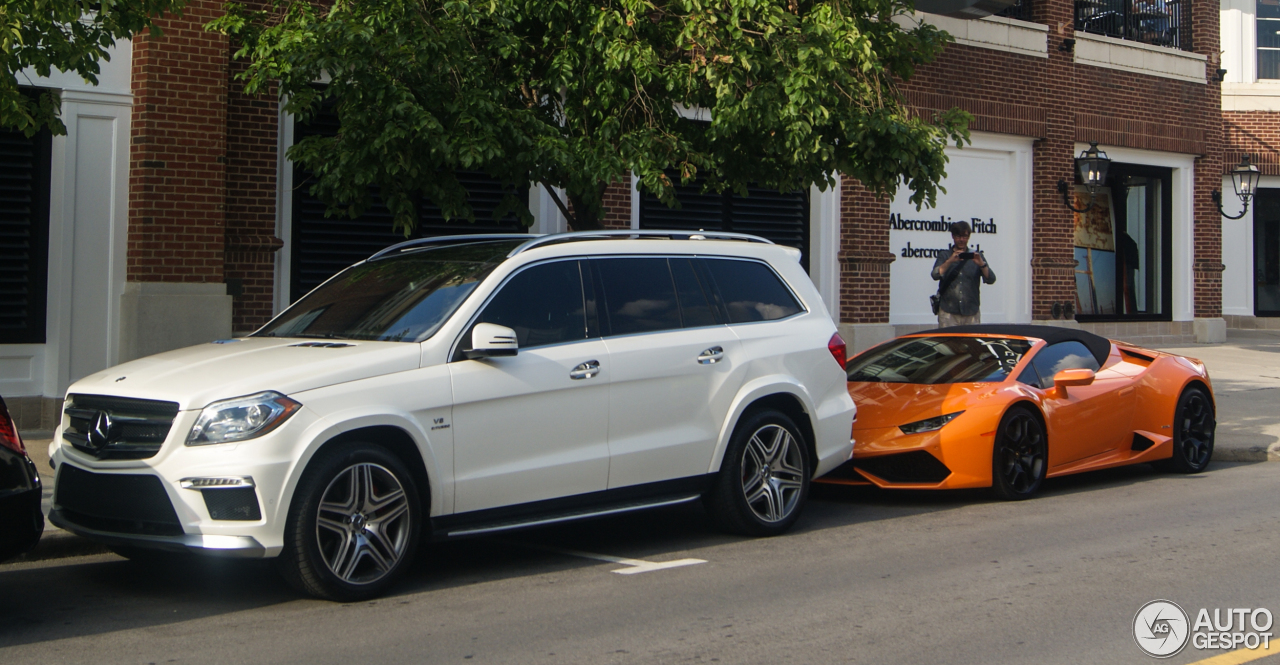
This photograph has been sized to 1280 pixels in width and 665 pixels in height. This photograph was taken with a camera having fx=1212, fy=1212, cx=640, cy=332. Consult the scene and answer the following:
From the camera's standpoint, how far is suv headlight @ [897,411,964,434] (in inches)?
337

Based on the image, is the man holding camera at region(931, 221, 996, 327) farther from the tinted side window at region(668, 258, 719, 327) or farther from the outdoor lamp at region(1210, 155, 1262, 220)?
the outdoor lamp at region(1210, 155, 1262, 220)

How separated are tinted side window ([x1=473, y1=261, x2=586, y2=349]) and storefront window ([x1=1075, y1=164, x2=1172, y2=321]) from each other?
50.5 ft

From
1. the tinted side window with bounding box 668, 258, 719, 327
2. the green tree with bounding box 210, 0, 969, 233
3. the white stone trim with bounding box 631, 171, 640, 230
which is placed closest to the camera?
the tinted side window with bounding box 668, 258, 719, 327

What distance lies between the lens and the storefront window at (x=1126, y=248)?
2077 cm

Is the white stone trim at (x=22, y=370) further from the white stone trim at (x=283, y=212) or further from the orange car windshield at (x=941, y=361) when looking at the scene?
the orange car windshield at (x=941, y=361)

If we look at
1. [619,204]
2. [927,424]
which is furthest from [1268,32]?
[927,424]

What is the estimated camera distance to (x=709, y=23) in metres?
9.34

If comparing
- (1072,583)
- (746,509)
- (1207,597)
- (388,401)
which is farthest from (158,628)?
(1207,597)

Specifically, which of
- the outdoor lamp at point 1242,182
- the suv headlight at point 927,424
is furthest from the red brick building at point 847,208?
the suv headlight at point 927,424

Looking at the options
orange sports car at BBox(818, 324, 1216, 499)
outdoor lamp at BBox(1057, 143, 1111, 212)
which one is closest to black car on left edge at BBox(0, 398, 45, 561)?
orange sports car at BBox(818, 324, 1216, 499)

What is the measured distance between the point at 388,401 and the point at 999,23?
15333 mm

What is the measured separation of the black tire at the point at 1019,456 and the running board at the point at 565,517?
8.56 feet

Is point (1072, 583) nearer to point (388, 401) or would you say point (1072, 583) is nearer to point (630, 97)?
point (388, 401)

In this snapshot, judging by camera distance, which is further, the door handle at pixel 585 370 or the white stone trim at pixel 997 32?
the white stone trim at pixel 997 32
